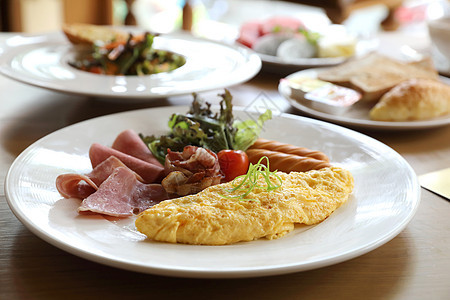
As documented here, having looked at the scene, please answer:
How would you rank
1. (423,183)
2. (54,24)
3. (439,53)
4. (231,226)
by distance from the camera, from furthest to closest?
1. (54,24)
2. (439,53)
3. (423,183)
4. (231,226)

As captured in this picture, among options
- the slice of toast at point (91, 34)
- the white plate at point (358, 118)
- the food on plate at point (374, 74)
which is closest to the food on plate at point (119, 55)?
the slice of toast at point (91, 34)

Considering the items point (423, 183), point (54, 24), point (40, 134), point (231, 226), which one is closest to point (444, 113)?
point (423, 183)

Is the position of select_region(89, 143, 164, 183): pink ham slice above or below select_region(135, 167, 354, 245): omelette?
below

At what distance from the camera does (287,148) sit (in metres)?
1.63

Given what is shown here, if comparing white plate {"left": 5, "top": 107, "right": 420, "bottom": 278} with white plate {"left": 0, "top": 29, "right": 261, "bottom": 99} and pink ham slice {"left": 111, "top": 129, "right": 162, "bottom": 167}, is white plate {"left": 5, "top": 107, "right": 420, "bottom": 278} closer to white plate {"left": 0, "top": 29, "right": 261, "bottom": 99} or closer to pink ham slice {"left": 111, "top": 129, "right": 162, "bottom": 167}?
pink ham slice {"left": 111, "top": 129, "right": 162, "bottom": 167}

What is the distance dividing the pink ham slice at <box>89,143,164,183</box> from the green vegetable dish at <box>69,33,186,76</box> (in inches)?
40.5

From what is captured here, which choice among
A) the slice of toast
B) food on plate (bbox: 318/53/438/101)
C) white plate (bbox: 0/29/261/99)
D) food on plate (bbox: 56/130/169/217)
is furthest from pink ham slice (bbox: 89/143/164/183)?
the slice of toast

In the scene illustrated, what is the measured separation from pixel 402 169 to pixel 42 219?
37.0 inches

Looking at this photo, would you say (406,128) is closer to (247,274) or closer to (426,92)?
(426,92)

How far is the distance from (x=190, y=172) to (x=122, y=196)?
19 centimetres

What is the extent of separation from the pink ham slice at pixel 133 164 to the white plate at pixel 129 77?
448 mm

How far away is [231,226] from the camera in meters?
1.13

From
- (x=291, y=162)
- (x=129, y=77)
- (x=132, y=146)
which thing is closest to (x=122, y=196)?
(x=132, y=146)

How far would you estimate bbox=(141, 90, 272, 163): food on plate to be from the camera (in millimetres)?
1718
